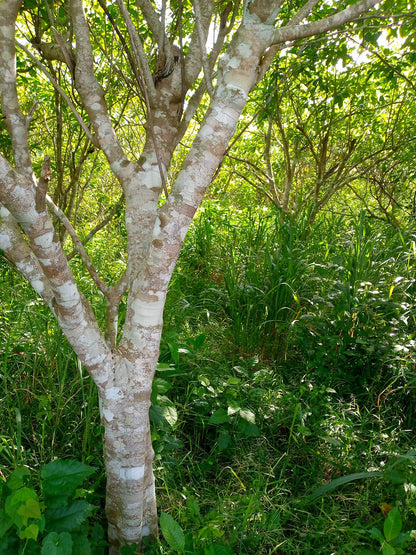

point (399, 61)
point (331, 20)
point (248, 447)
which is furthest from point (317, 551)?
point (399, 61)

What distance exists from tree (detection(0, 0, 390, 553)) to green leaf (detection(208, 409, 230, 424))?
437 mm

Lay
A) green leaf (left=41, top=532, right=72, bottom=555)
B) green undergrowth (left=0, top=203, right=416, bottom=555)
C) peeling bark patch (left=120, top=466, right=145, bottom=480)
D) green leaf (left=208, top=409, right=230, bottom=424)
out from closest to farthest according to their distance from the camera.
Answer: green leaf (left=41, top=532, right=72, bottom=555), peeling bark patch (left=120, top=466, right=145, bottom=480), green undergrowth (left=0, top=203, right=416, bottom=555), green leaf (left=208, top=409, right=230, bottom=424)

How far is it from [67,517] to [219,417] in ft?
2.48

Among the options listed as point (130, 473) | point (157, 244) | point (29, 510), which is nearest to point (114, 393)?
point (130, 473)

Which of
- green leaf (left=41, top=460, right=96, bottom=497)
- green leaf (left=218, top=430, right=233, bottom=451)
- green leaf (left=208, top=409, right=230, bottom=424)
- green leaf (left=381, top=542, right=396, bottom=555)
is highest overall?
green leaf (left=208, top=409, right=230, bottom=424)

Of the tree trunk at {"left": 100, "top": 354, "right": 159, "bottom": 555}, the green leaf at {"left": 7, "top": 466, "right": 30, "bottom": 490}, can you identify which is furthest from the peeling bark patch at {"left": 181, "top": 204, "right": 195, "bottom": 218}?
the green leaf at {"left": 7, "top": 466, "right": 30, "bottom": 490}

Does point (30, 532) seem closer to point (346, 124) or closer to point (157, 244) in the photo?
point (157, 244)

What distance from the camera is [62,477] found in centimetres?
128

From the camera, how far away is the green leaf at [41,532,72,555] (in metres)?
1.11

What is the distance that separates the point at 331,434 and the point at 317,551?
0.56 meters

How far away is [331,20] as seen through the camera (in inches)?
50.2

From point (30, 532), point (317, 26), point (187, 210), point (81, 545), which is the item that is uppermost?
point (317, 26)

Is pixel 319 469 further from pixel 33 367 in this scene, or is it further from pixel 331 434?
pixel 33 367

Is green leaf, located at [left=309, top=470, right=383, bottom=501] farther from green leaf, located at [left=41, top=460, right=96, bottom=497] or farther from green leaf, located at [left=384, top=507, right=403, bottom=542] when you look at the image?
green leaf, located at [left=41, top=460, right=96, bottom=497]
